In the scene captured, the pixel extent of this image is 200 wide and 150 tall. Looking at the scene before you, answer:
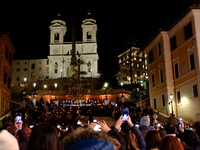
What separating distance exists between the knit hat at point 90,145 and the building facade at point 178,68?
83.2 feet

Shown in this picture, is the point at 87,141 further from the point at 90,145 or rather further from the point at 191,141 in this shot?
the point at 191,141

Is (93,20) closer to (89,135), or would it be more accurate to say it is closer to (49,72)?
(49,72)

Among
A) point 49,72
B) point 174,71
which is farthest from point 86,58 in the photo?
point 174,71

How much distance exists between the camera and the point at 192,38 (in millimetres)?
27953

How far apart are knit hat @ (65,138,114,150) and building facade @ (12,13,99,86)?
85175 mm

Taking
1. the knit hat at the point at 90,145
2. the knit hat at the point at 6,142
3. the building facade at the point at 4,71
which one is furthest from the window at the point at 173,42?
the knit hat at the point at 90,145

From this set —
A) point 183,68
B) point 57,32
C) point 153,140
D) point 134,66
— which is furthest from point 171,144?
point 134,66

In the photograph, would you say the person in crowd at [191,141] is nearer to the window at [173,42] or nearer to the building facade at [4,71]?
the window at [173,42]

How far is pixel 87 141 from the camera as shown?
6.49 ft

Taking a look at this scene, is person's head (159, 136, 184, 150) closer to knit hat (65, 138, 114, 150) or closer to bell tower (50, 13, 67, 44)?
knit hat (65, 138, 114, 150)

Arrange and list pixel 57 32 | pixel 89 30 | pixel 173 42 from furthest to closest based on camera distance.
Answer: pixel 57 32
pixel 89 30
pixel 173 42

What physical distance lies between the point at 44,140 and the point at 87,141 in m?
0.65

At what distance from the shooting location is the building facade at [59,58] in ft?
291

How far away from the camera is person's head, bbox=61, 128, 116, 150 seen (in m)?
1.92
